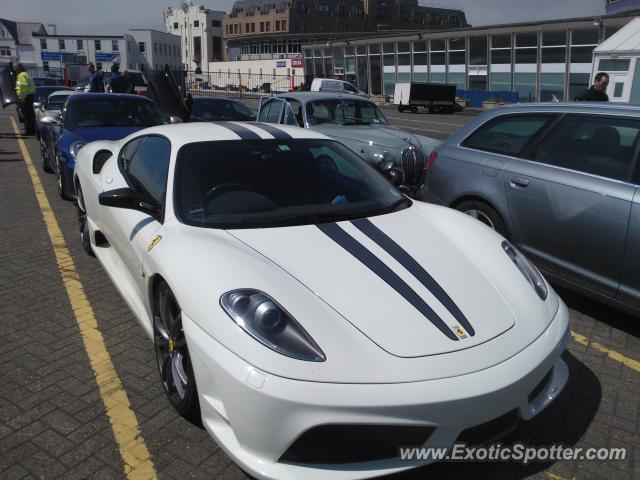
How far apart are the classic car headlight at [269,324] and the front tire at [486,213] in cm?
274

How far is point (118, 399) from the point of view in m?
Result: 3.03

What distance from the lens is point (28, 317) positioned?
Answer: 157 inches

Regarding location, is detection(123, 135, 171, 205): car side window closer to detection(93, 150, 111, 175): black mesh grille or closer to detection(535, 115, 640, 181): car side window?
detection(93, 150, 111, 175): black mesh grille

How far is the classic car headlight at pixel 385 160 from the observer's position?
7555 millimetres

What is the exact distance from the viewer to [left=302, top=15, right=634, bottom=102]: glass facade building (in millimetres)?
33406

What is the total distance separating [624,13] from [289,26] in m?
73.4

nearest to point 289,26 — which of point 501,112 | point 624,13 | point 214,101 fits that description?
point 624,13

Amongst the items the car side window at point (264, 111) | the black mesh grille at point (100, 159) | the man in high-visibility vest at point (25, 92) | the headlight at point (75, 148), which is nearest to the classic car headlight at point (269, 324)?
the black mesh grille at point (100, 159)

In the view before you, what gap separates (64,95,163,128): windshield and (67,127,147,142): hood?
193 mm

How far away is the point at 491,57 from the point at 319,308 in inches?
1577

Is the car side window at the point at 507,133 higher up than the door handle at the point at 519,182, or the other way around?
the car side window at the point at 507,133

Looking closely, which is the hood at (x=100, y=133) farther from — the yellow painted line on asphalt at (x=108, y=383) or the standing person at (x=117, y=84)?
the standing person at (x=117, y=84)

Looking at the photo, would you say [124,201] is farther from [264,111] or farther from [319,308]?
[264,111]

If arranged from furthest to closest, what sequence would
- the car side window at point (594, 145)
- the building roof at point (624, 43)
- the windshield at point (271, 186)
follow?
the building roof at point (624, 43) < the car side window at point (594, 145) < the windshield at point (271, 186)
